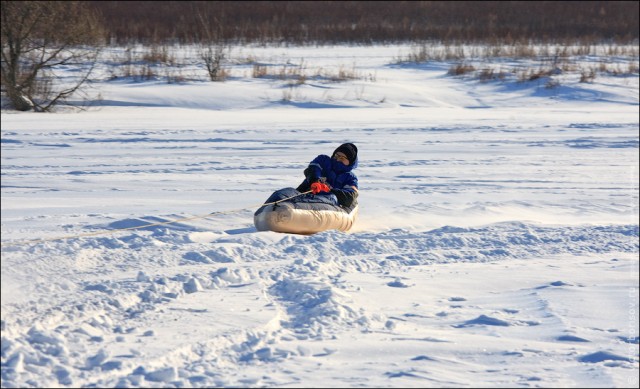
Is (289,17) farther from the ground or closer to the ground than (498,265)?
farther from the ground

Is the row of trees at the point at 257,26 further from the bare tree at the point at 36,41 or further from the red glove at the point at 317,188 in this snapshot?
the red glove at the point at 317,188

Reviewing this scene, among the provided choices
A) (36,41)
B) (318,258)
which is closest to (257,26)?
(36,41)

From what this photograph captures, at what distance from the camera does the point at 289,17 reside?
101ft

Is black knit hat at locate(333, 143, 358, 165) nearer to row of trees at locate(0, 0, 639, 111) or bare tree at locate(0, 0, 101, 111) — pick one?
bare tree at locate(0, 0, 101, 111)

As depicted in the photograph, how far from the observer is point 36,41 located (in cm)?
1438

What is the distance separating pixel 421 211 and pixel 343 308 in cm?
294

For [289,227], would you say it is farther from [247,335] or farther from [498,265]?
[247,335]

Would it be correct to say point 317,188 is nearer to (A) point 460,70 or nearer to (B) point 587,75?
(A) point 460,70

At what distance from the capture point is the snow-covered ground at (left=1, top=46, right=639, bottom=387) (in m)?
4.08

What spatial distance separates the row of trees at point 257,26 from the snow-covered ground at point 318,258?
5.24ft

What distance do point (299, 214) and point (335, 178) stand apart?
88 cm

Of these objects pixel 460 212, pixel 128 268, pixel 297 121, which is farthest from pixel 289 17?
pixel 128 268

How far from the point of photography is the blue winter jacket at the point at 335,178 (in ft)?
22.7

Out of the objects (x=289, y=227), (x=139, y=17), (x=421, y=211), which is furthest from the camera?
(x=139, y=17)
